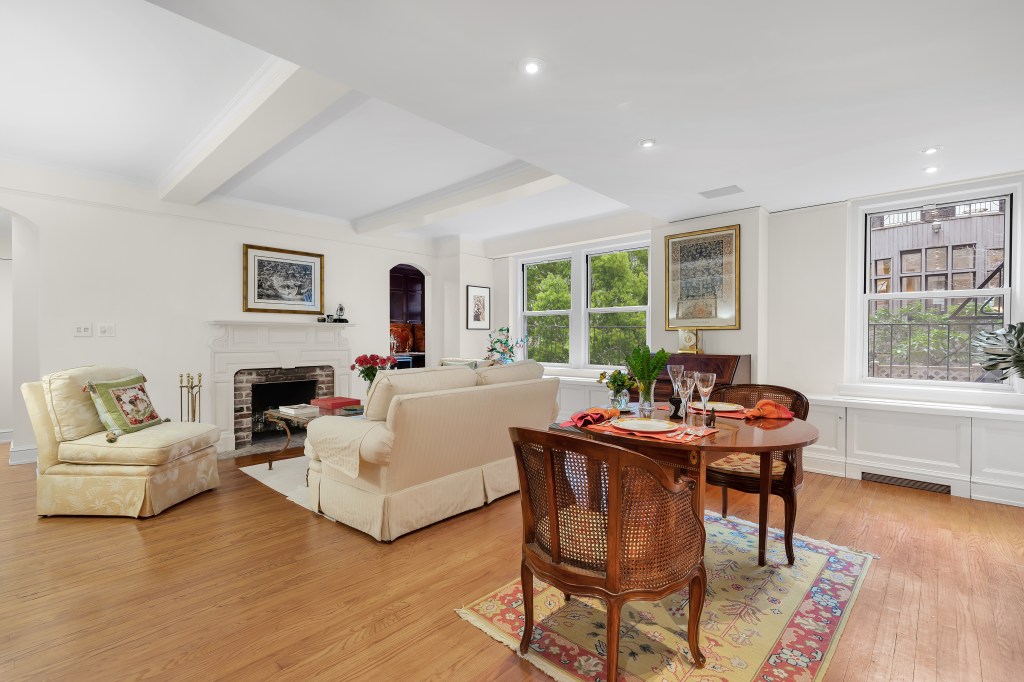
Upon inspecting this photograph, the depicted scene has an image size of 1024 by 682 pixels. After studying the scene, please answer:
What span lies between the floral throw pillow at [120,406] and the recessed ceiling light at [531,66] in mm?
3424

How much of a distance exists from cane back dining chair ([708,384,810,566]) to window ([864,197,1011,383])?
210 cm

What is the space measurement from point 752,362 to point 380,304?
4.52 metres

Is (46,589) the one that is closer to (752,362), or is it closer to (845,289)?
(752,362)

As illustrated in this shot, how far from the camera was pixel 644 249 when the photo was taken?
228 inches

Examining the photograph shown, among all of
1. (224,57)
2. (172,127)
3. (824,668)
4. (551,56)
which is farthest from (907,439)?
(172,127)

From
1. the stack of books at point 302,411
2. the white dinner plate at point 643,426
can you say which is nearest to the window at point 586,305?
the stack of books at point 302,411

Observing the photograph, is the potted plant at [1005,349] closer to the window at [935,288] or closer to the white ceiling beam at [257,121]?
the window at [935,288]

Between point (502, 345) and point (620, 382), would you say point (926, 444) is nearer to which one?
point (620, 382)

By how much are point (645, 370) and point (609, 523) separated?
3.11 ft

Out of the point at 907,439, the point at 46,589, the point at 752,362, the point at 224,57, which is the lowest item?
the point at 46,589

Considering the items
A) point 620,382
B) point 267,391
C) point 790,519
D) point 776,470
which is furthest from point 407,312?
point 790,519

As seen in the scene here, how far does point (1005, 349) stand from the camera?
3.24 meters

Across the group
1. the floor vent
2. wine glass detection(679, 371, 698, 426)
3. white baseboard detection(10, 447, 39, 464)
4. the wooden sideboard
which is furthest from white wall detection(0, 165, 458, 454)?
the floor vent

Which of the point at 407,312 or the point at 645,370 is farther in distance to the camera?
the point at 407,312
